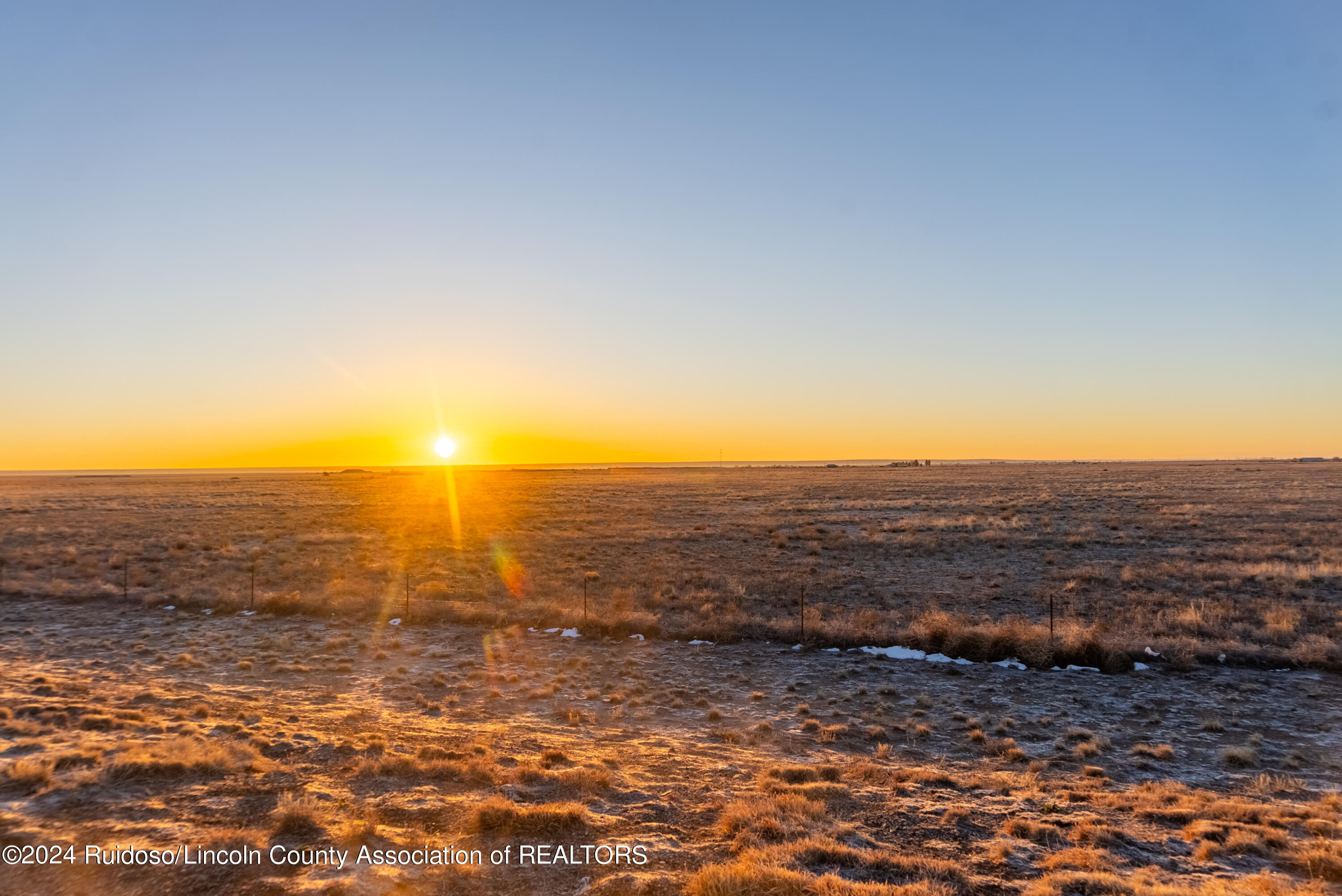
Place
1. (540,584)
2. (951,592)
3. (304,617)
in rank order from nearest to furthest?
(304,617) → (951,592) → (540,584)

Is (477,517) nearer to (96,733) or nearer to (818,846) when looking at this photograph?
(96,733)

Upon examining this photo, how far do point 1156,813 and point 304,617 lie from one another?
828 inches

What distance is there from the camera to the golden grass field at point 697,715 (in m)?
7.18

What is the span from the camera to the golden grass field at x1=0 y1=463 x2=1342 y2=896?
718 cm

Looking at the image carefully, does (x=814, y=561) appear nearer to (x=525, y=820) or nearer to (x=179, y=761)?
(x=525, y=820)

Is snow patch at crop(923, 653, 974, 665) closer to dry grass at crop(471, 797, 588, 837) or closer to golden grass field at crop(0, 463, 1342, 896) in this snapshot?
golden grass field at crop(0, 463, 1342, 896)

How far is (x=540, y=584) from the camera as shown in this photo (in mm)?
25938

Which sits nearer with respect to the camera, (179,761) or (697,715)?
(179,761)

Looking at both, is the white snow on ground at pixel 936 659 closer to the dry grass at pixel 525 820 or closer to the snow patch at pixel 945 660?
the snow patch at pixel 945 660

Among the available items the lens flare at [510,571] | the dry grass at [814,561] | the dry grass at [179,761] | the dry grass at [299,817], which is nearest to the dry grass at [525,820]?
the dry grass at [299,817]

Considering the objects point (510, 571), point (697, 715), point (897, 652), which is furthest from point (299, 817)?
point (510, 571)

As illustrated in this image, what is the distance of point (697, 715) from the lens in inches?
517

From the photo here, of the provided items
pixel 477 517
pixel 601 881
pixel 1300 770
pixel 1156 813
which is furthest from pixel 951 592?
pixel 477 517

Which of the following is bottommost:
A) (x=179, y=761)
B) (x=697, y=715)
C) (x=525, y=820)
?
(x=697, y=715)
